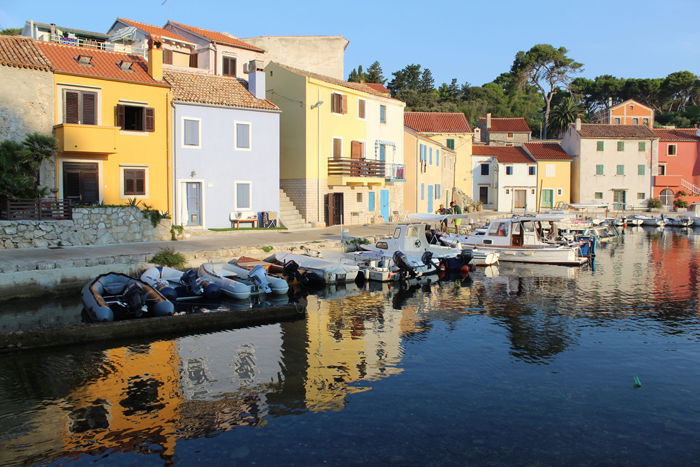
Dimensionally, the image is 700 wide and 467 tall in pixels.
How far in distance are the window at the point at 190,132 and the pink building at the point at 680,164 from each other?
181 ft

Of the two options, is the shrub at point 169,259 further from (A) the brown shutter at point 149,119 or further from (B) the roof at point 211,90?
(B) the roof at point 211,90

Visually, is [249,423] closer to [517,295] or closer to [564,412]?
[564,412]

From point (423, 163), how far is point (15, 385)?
38.4m

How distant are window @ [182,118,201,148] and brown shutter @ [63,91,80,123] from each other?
5.04m

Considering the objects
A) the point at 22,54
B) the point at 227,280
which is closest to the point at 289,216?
the point at 227,280

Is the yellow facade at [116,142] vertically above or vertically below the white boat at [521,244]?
above

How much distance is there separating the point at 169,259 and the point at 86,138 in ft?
24.0

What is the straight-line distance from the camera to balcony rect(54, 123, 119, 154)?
25.0 meters

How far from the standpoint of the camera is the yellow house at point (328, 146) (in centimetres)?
3541

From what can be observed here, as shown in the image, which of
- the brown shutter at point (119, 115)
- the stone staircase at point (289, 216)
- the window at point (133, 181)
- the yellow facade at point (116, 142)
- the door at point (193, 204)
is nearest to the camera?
the yellow facade at point (116, 142)

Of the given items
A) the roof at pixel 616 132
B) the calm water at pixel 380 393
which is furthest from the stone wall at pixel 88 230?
the roof at pixel 616 132

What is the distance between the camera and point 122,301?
1708 cm

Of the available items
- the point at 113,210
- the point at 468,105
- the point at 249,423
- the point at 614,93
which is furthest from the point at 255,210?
the point at 614,93

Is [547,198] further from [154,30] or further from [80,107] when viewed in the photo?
[80,107]
